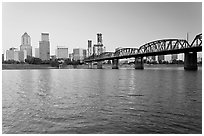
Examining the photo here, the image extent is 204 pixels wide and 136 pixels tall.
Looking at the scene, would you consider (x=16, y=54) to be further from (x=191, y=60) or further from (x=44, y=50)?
(x=191, y=60)

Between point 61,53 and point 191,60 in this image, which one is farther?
point 61,53

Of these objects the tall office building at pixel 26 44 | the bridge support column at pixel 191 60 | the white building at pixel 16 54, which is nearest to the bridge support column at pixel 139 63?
the bridge support column at pixel 191 60

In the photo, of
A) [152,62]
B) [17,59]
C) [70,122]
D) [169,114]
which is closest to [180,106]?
[169,114]

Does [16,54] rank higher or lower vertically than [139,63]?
higher

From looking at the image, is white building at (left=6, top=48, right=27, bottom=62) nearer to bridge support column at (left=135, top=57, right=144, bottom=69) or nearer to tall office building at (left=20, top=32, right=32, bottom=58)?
tall office building at (left=20, top=32, right=32, bottom=58)

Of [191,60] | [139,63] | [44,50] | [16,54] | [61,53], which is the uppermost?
[44,50]

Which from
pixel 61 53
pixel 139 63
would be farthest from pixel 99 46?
pixel 139 63

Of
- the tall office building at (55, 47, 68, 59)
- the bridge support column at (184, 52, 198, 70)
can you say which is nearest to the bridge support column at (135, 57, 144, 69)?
the bridge support column at (184, 52, 198, 70)

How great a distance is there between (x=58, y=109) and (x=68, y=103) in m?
1.41

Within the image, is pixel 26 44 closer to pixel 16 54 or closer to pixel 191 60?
pixel 16 54

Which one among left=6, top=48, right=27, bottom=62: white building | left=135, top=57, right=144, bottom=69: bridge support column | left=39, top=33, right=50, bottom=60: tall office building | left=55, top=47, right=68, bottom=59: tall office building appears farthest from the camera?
left=55, top=47, right=68, bottom=59: tall office building

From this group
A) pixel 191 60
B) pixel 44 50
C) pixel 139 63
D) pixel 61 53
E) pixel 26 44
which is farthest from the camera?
pixel 61 53

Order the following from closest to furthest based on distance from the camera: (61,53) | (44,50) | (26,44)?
(26,44)
(44,50)
(61,53)

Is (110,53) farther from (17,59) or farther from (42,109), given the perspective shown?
(42,109)
